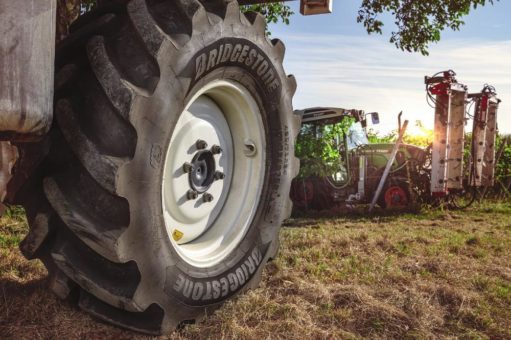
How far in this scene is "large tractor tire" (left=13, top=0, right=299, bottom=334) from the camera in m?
2.29

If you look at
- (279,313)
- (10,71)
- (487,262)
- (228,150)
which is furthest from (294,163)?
(487,262)

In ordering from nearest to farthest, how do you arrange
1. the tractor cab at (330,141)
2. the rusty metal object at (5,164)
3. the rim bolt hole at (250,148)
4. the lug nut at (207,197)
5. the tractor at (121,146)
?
the tractor at (121,146) → the rusty metal object at (5,164) → the lug nut at (207,197) → the rim bolt hole at (250,148) → the tractor cab at (330,141)

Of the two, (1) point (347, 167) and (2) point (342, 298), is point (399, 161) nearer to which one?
(1) point (347, 167)

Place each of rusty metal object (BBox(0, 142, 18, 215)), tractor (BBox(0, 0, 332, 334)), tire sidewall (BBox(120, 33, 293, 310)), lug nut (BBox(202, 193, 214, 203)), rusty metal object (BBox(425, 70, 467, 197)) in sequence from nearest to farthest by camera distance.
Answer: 1. tractor (BBox(0, 0, 332, 334))
2. rusty metal object (BBox(0, 142, 18, 215))
3. tire sidewall (BBox(120, 33, 293, 310))
4. lug nut (BBox(202, 193, 214, 203))
5. rusty metal object (BBox(425, 70, 467, 197))

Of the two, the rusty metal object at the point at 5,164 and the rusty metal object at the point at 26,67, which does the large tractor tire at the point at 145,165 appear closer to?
the rusty metal object at the point at 5,164

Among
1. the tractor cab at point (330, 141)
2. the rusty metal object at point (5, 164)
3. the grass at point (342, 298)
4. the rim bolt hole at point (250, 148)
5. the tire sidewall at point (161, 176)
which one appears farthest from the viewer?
the tractor cab at point (330, 141)

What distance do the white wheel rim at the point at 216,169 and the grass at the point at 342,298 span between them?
395 millimetres

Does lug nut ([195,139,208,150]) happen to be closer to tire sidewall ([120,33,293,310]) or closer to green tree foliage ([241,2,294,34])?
tire sidewall ([120,33,293,310])

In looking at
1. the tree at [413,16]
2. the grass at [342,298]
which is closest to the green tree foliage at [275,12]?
the tree at [413,16]

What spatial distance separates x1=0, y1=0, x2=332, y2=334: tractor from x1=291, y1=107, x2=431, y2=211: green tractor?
820cm

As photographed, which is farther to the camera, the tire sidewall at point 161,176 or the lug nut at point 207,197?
the lug nut at point 207,197

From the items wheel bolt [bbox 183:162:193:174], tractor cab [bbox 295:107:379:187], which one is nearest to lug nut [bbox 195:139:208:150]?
wheel bolt [bbox 183:162:193:174]

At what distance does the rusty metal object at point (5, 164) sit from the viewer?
2.21 metres

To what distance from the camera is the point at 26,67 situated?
1931 millimetres
